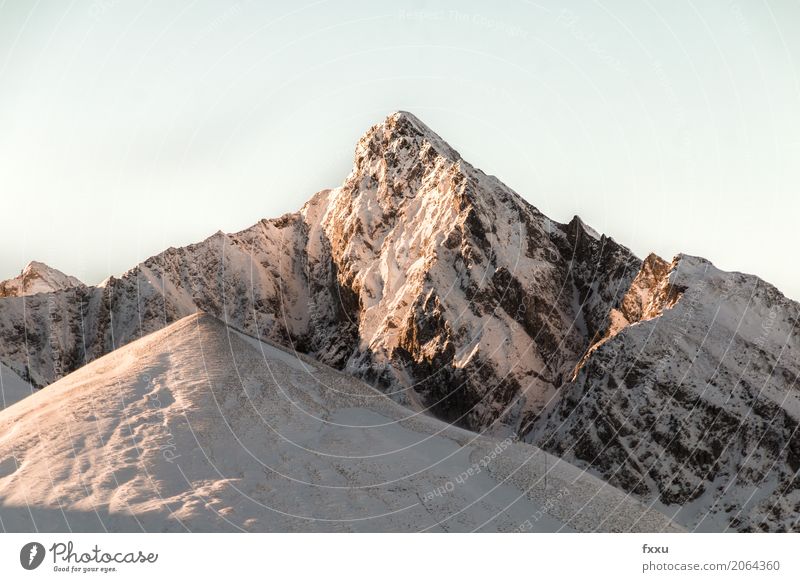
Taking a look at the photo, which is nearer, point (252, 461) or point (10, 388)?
point (252, 461)

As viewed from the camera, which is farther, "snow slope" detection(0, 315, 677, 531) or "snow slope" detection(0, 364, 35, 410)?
"snow slope" detection(0, 364, 35, 410)

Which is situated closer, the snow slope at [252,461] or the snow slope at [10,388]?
the snow slope at [252,461]

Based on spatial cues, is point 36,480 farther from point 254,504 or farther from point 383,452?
point 383,452

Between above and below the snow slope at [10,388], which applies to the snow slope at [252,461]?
above

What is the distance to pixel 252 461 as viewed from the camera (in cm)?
7325

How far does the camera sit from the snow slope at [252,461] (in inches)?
2569

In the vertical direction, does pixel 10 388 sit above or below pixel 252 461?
below

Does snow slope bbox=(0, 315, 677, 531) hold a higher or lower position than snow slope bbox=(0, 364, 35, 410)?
higher

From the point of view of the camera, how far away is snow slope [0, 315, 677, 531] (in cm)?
6525

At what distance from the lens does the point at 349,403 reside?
86.6 meters
